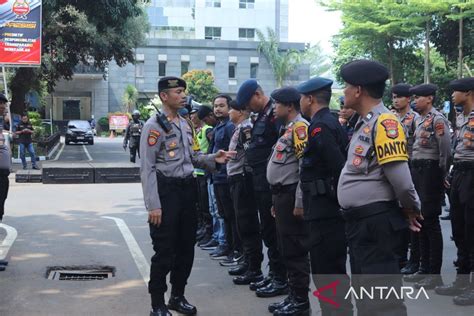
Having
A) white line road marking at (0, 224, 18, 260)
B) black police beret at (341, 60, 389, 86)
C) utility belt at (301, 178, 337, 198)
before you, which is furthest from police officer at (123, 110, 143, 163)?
black police beret at (341, 60, 389, 86)

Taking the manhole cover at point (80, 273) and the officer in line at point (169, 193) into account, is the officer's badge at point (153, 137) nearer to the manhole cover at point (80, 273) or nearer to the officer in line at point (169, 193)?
the officer in line at point (169, 193)

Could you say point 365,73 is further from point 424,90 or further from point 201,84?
point 201,84

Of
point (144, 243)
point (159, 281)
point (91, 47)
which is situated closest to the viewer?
point (159, 281)

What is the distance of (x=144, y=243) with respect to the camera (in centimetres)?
818

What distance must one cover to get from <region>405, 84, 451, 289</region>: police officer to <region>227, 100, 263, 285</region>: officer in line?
1.58 meters

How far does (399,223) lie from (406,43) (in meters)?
34.8

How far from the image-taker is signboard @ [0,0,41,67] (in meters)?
17.5

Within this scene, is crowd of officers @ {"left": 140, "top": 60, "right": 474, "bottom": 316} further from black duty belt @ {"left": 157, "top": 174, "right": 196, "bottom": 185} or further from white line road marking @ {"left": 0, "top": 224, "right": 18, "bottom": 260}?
white line road marking @ {"left": 0, "top": 224, "right": 18, "bottom": 260}

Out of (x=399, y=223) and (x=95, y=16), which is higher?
(x=95, y=16)

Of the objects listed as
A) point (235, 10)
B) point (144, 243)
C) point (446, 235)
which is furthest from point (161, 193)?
point (235, 10)

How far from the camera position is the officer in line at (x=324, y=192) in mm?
4125

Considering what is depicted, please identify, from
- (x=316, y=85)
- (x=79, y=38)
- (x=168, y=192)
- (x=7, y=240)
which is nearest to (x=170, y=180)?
(x=168, y=192)

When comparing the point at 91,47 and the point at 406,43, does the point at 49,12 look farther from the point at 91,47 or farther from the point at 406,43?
the point at 406,43

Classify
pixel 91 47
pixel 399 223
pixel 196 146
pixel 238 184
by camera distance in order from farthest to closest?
pixel 91 47 < pixel 238 184 < pixel 196 146 < pixel 399 223
